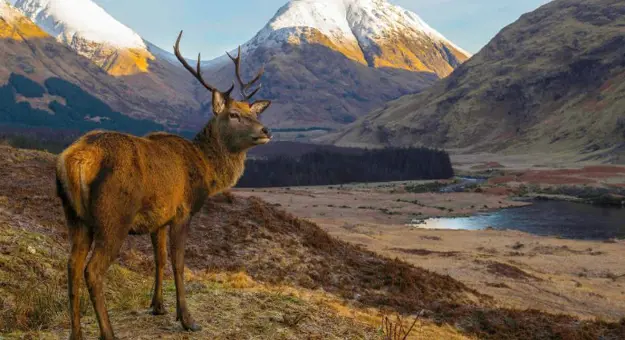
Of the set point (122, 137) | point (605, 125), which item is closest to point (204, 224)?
point (122, 137)

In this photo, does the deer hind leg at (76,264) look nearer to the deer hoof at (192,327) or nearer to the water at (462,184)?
the deer hoof at (192,327)

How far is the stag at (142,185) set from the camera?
6.16 meters

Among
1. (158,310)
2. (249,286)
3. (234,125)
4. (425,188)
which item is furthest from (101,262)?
(425,188)

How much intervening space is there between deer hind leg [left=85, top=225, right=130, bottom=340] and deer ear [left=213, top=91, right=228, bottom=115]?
271cm

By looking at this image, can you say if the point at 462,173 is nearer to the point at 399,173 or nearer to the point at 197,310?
the point at 399,173

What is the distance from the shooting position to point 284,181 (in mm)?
125688

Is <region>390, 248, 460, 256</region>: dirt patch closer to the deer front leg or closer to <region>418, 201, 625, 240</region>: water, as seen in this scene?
<region>418, 201, 625, 240</region>: water

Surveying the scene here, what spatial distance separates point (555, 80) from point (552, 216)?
5505 inches

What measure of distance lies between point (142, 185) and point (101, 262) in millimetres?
1096

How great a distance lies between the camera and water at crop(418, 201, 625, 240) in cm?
5772

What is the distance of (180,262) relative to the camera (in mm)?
7336

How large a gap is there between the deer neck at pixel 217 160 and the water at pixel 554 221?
55.2m

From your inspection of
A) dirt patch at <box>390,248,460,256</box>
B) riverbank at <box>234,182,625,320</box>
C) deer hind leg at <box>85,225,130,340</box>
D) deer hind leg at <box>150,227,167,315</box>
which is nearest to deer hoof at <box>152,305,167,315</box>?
deer hind leg at <box>150,227,167,315</box>

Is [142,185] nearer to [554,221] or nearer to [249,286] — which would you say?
[249,286]
